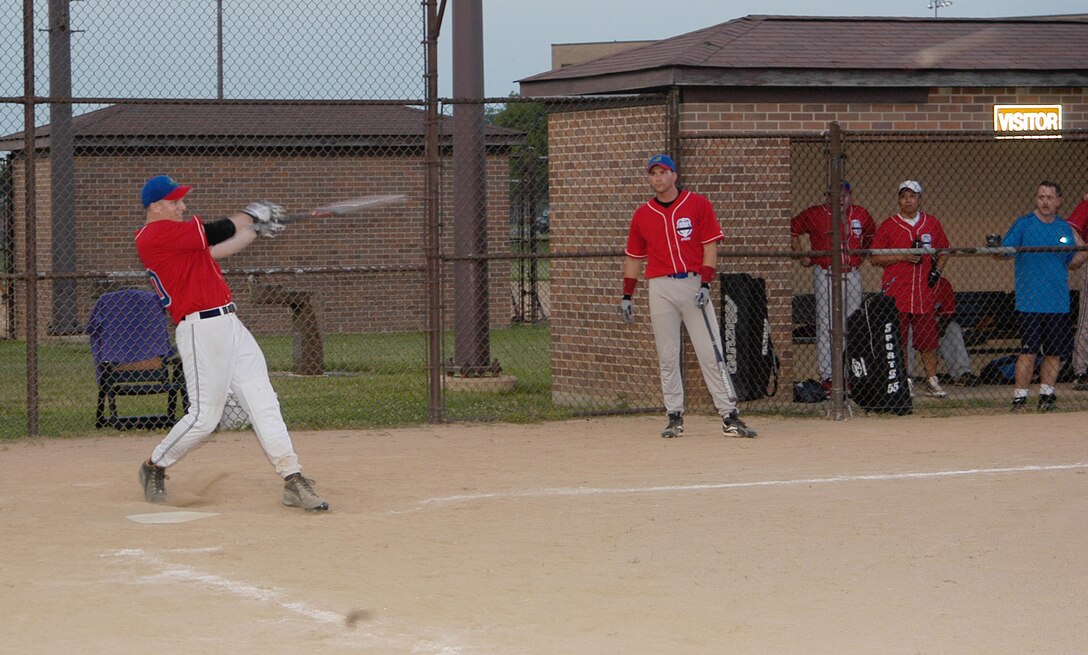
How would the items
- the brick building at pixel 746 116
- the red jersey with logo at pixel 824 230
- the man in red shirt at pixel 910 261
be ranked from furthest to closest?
1. the man in red shirt at pixel 910 261
2. the red jersey with logo at pixel 824 230
3. the brick building at pixel 746 116

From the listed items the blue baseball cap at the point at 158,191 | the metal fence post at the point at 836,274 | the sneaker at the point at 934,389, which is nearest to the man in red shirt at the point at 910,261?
the sneaker at the point at 934,389

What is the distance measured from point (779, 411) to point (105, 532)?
6.44m

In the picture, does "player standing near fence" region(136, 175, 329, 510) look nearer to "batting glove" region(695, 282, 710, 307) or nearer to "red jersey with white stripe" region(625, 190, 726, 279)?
"red jersey with white stripe" region(625, 190, 726, 279)

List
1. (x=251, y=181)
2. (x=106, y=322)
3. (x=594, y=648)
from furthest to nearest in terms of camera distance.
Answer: (x=251, y=181), (x=106, y=322), (x=594, y=648)

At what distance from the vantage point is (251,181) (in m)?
22.0

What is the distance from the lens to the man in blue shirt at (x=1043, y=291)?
38.8ft

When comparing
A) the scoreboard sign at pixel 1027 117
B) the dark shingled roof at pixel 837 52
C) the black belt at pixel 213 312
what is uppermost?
the dark shingled roof at pixel 837 52

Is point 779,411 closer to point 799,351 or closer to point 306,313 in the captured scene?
point 799,351

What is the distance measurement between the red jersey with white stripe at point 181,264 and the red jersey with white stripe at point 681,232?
11.8 feet

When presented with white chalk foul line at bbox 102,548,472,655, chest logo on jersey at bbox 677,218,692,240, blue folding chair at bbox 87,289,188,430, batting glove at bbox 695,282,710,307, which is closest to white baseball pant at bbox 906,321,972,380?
batting glove at bbox 695,282,710,307

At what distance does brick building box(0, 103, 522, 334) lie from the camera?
70.1 ft

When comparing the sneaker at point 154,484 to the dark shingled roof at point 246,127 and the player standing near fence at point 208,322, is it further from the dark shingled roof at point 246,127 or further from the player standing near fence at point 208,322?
the dark shingled roof at point 246,127

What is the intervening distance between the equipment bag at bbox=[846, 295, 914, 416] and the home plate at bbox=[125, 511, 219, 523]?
6.03m

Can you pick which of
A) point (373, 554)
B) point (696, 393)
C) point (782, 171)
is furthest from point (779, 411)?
point (373, 554)
